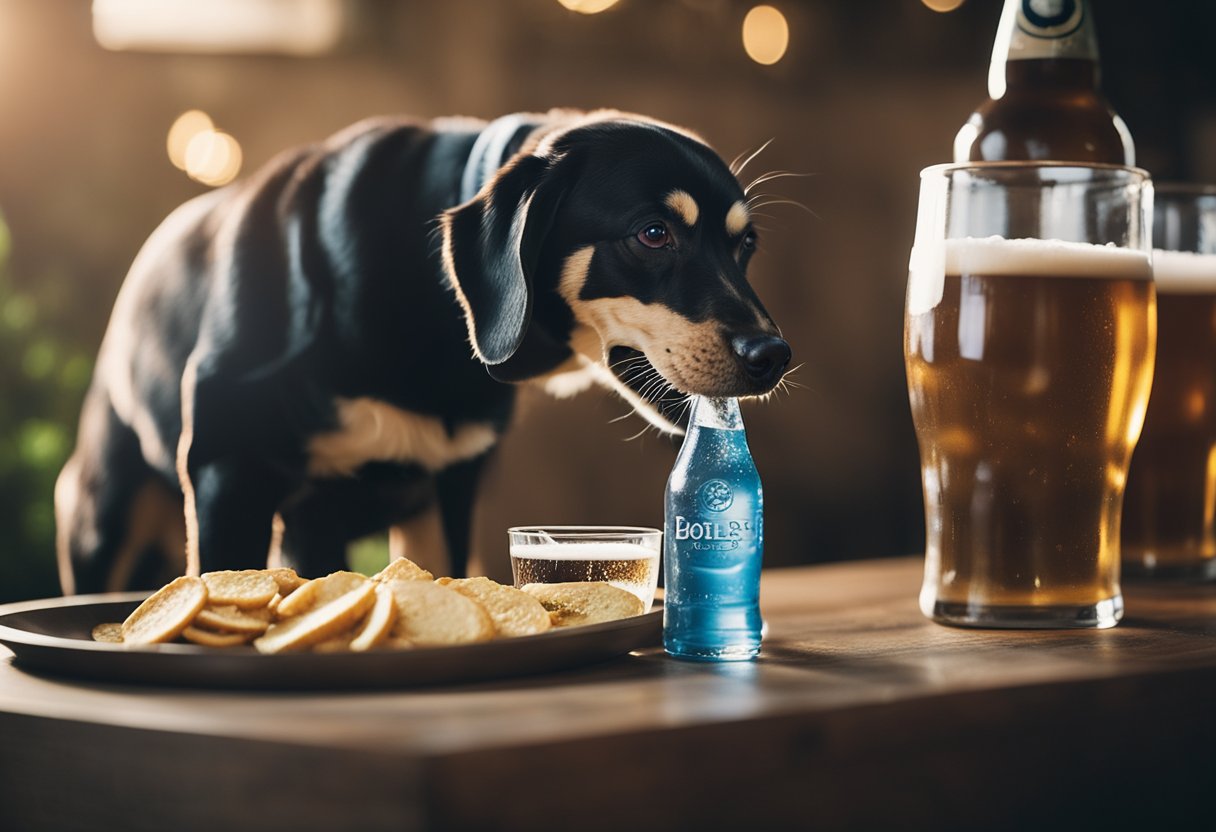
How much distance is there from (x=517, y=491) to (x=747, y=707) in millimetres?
2419

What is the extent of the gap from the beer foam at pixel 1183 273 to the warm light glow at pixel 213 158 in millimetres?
2011

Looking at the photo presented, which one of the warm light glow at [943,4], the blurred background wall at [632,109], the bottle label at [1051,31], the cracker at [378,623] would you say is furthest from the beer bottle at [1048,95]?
the warm light glow at [943,4]

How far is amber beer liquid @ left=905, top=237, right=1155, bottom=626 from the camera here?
3.11 feet

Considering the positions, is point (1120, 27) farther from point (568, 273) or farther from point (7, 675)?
point (7, 675)

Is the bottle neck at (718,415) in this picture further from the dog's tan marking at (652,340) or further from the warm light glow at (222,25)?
the warm light glow at (222,25)

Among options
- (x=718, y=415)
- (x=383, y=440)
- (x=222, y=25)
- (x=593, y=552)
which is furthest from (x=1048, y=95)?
(x=222, y=25)

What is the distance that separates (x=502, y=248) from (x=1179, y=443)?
0.72 meters

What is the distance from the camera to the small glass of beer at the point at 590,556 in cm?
91

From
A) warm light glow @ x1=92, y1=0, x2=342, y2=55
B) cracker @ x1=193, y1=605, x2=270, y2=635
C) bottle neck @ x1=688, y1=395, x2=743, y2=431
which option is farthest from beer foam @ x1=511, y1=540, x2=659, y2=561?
warm light glow @ x1=92, y1=0, x2=342, y2=55

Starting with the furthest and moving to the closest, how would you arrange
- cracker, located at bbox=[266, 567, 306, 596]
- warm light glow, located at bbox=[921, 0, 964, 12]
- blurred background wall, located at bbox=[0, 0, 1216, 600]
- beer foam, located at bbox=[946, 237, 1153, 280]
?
warm light glow, located at bbox=[921, 0, 964, 12]
blurred background wall, located at bbox=[0, 0, 1216, 600]
beer foam, located at bbox=[946, 237, 1153, 280]
cracker, located at bbox=[266, 567, 306, 596]

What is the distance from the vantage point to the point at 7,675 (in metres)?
0.76

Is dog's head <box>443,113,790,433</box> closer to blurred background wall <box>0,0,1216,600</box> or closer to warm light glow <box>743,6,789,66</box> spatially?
blurred background wall <box>0,0,1216,600</box>

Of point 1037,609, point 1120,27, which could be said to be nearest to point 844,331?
point 1120,27

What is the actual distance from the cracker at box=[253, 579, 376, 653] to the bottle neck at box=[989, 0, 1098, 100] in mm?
766
